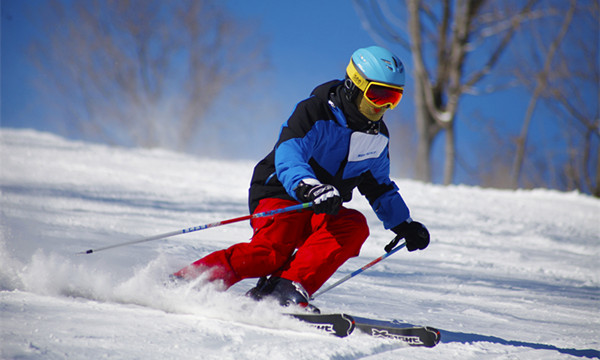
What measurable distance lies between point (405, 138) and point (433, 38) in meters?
17.9

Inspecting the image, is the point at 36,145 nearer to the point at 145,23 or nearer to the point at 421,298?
the point at 421,298

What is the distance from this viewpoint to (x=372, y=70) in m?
2.39

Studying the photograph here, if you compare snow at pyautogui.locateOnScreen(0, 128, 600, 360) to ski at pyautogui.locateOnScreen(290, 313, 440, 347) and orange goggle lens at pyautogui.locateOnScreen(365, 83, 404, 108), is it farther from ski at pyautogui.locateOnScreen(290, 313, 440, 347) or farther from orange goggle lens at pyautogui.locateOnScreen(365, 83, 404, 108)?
orange goggle lens at pyautogui.locateOnScreen(365, 83, 404, 108)

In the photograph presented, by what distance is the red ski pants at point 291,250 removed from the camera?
86.1 inches

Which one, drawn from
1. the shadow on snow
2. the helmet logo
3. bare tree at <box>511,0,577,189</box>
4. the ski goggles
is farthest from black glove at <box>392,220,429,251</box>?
bare tree at <box>511,0,577,189</box>

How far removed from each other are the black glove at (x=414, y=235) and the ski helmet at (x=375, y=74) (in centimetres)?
64

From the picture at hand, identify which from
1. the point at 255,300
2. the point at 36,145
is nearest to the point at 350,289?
the point at 255,300

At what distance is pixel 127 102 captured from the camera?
24.4m

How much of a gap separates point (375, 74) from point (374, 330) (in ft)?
3.73

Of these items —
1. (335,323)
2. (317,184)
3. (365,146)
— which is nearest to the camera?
(335,323)

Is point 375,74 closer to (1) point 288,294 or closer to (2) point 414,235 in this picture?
(2) point 414,235

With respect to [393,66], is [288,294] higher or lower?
lower

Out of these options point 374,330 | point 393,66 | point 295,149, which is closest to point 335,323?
point 374,330

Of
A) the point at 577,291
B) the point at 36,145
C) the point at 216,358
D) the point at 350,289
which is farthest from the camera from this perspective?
the point at 36,145
